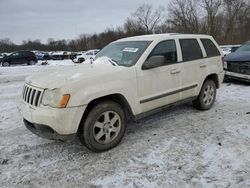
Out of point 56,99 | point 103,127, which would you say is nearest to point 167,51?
point 103,127

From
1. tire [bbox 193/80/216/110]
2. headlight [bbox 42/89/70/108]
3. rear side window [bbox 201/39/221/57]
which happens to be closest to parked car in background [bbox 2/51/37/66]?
rear side window [bbox 201/39/221/57]

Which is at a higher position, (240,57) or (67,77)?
(67,77)

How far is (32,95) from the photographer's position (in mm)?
3736

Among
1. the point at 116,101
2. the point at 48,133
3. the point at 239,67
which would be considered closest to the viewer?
the point at 48,133

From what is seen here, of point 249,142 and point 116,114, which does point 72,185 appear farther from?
point 249,142

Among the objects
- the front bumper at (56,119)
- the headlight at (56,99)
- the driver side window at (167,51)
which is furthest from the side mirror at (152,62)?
the headlight at (56,99)

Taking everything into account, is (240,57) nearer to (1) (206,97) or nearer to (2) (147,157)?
(1) (206,97)

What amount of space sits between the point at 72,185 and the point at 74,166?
459mm

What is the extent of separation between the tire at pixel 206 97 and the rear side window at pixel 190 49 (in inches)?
29.3

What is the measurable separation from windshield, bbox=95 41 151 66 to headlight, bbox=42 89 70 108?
136 cm

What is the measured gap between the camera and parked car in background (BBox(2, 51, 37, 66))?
87.9ft

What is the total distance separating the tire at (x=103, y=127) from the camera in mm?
3676

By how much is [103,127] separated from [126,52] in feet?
5.10

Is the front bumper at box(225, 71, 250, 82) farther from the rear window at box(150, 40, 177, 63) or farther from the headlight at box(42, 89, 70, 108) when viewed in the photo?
the headlight at box(42, 89, 70, 108)
